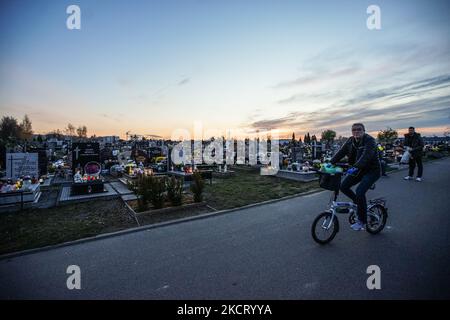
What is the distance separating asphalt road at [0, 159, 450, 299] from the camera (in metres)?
2.94

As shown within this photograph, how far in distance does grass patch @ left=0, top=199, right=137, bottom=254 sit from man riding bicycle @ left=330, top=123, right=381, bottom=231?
5.36m

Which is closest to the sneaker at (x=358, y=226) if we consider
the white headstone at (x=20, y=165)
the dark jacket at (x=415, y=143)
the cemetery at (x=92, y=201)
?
the cemetery at (x=92, y=201)

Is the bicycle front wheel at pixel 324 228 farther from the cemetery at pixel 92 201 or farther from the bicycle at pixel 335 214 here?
the cemetery at pixel 92 201

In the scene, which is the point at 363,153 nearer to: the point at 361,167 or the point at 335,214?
the point at 361,167

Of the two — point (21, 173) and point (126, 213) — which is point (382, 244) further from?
point (21, 173)

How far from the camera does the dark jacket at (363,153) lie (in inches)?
162

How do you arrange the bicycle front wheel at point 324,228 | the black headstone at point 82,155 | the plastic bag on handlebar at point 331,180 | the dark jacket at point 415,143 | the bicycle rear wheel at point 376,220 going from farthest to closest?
1. the black headstone at point 82,155
2. the dark jacket at point 415,143
3. the bicycle rear wheel at point 376,220
4. the bicycle front wheel at point 324,228
5. the plastic bag on handlebar at point 331,180

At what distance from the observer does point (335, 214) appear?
173 inches

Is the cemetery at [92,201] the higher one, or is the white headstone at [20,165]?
the white headstone at [20,165]

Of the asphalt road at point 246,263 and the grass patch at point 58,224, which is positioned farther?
the grass patch at point 58,224

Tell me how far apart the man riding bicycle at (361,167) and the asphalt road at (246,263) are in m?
0.68

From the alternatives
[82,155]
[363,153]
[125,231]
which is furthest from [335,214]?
[82,155]
